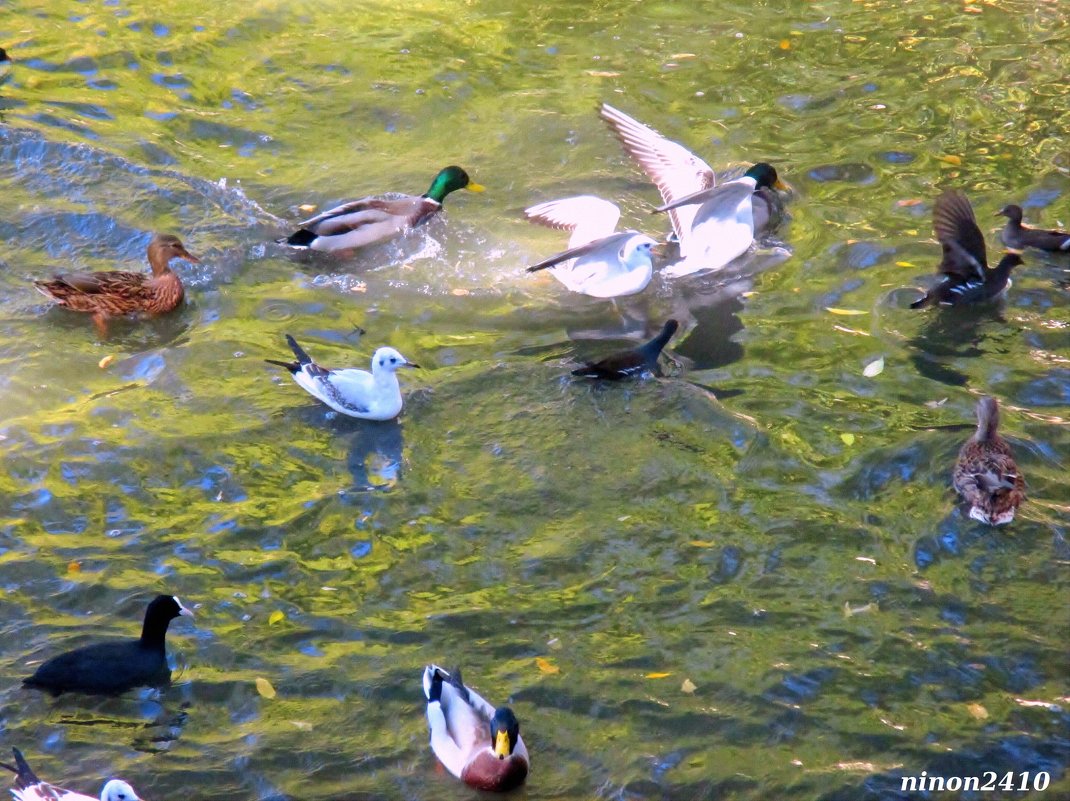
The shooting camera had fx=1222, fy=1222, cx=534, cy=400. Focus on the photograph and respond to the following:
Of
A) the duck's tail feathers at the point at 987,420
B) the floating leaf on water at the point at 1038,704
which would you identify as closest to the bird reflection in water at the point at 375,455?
the duck's tail feathers at the point at 987,420

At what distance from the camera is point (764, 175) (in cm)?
1043

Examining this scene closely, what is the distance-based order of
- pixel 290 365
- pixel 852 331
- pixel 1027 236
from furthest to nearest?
pixel 1027 236
pixel 852 331
pixel 290 365

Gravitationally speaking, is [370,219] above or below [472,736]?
above

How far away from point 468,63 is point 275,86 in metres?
2.07

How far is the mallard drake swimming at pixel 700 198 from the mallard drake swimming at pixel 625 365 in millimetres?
1216

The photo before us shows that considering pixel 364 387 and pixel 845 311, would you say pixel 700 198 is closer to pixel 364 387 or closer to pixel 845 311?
pixel 845 311

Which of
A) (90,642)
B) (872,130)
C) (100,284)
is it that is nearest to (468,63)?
(872,130)

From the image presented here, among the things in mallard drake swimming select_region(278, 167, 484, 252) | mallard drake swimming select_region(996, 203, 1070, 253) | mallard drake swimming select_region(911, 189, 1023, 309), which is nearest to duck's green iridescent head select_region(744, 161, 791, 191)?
mallard drake swimming select_region(911, 189, 1023, 309)

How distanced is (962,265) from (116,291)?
248 inches

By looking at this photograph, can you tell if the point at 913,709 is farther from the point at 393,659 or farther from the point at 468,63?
the point at 468,63

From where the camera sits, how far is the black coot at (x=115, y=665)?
6.05 meters

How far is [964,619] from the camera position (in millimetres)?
6211

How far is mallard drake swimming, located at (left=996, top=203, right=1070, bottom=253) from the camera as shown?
939 cm

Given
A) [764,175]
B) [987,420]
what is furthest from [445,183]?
[987,420]
